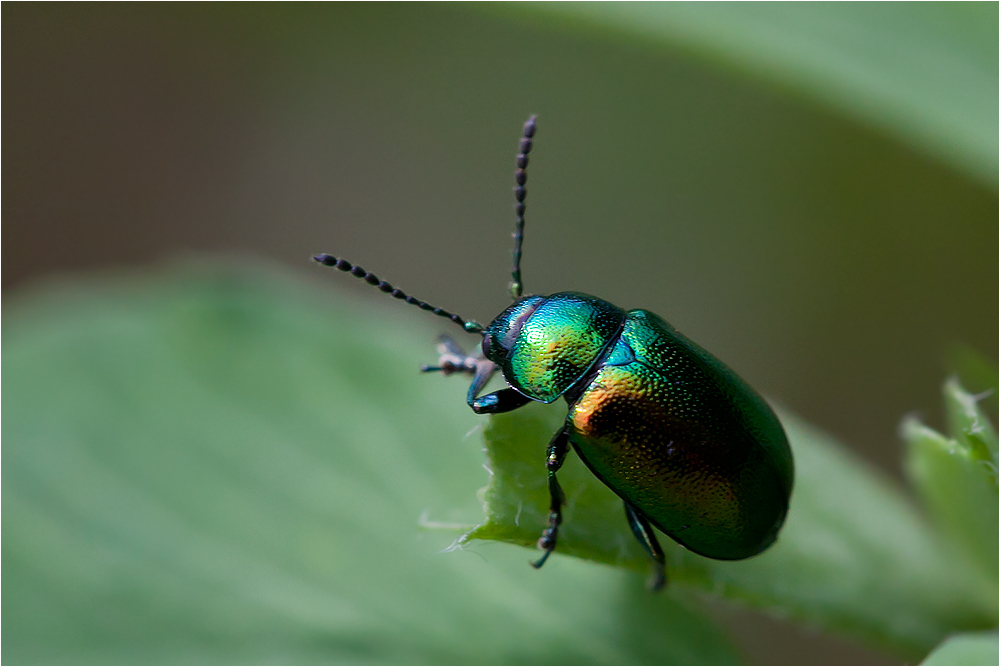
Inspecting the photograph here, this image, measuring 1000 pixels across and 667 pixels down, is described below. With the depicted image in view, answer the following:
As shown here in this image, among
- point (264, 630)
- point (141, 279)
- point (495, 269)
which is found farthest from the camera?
point (495, 269)

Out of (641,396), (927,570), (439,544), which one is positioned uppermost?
(641,396)

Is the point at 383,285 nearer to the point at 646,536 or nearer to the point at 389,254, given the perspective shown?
Answer: the point at 646,536

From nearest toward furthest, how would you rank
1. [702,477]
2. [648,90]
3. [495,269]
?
[702,477], [648,90], [495,269]

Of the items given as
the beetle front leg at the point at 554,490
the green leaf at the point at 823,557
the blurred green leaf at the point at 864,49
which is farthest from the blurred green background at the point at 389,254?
the beetle front leg at the point at 554,490

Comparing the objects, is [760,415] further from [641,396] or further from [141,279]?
[141,279]

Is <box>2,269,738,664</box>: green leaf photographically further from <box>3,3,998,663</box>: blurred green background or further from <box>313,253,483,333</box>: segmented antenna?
<box>313,253,483,333</box>: segmented antenna

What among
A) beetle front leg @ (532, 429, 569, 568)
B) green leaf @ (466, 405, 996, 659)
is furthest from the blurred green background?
beetle front leg @ (532, 429, 569, 568)

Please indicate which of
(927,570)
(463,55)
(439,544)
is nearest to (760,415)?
(927,570)
